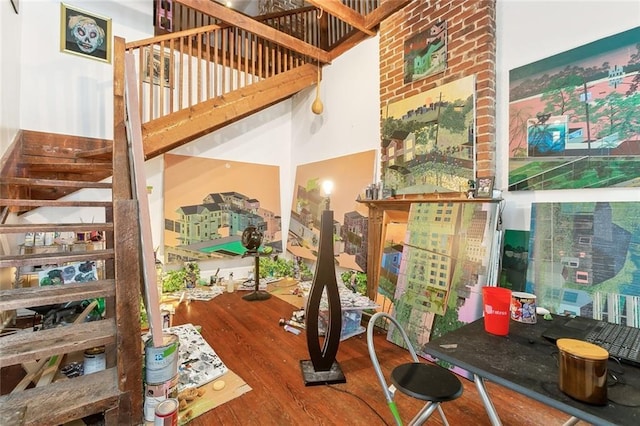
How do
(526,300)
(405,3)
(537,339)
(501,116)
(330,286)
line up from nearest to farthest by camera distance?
(537,339) → (526,300) → (330,286) → (501,116) → (405,3)

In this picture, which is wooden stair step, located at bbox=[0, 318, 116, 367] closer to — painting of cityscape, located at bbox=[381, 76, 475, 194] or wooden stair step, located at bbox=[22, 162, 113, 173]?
wooden stair step, located at bbox=[22, 162, 113, 173]

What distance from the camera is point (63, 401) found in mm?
1393

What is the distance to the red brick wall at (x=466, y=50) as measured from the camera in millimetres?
2459

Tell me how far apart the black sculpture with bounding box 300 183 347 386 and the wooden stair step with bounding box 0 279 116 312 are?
1224 millimetres

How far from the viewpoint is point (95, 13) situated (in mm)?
3732

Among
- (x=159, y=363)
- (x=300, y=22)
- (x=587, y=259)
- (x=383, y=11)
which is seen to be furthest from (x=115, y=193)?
(x=300, y=22)

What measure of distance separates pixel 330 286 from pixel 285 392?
0.76 m

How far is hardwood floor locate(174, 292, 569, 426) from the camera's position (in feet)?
5.74

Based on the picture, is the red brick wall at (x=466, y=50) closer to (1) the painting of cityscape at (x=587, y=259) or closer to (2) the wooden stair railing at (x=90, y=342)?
(1) the painting of cityscape at (x=587, y=259)

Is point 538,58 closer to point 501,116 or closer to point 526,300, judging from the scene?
point 501,116

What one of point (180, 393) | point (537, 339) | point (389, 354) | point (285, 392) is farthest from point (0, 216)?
point (537, 339)

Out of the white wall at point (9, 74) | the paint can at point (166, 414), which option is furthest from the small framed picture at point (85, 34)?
the paint can at point (166, 414)

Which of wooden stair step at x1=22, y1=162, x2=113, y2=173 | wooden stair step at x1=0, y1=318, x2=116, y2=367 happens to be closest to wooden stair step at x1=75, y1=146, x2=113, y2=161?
wooden stair step at x1=22, y1=162, x2=113, y2=173

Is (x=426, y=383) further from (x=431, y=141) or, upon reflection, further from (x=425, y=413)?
(x=431, y=141)
